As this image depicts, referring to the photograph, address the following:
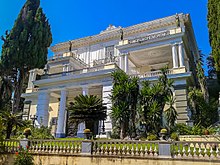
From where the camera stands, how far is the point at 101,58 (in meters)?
25.7

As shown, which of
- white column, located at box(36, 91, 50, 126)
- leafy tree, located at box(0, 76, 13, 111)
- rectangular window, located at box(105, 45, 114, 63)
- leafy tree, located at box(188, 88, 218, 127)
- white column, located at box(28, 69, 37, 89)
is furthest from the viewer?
rectangular window, located at box(105, 45, 114, 63)

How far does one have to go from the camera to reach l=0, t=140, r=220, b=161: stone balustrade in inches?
323

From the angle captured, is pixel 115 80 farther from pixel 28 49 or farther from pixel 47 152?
pixel 28 49

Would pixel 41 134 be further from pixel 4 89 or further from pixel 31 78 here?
pixel 31 78

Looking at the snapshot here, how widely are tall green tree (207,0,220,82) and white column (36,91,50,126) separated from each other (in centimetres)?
1531

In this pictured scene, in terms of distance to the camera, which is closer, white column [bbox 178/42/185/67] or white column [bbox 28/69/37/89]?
white column [bbox 178/42/185/67]

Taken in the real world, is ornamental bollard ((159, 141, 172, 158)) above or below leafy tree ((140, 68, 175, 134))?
below

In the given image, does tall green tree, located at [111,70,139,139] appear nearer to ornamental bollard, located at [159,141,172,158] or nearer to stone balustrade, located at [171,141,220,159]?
ornamental bollard, located at [159,141,172,158]

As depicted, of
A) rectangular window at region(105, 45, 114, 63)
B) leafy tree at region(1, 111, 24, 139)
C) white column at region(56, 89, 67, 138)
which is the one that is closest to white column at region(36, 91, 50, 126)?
white column at region(56, 89, 67, 138)

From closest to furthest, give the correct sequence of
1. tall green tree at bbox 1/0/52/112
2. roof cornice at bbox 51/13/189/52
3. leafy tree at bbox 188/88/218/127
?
leafy tree at bbox 188/88/218/127 → tall green tree at bbox 1/0/52/112 → roof cornice at bbox 51/13/189/52

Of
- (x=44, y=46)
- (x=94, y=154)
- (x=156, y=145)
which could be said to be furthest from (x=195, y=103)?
(x=44, y=46)

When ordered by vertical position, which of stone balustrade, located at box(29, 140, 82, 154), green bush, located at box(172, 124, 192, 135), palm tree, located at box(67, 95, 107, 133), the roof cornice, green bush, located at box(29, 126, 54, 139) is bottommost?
stone balustrade, located at box(29, 140, 82, 154)

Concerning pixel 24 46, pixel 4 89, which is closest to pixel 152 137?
pixel 24 46

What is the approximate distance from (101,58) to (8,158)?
16527 millimetres
